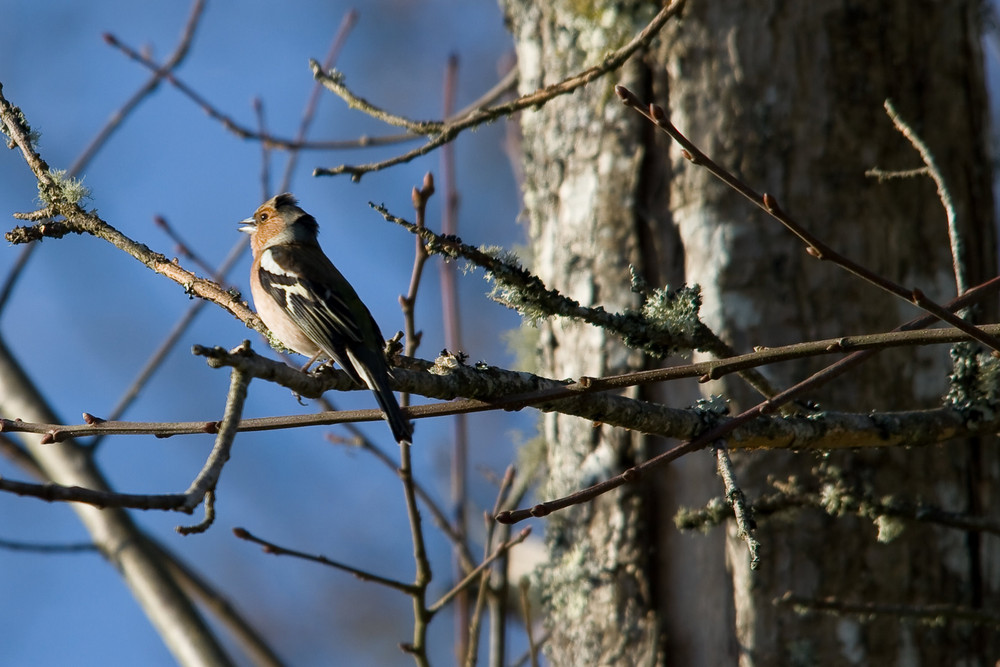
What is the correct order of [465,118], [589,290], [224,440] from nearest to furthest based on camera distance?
[224,440], [465,118], [589,290]

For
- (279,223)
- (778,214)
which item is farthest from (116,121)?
(778,214)

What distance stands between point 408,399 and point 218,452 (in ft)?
5.99

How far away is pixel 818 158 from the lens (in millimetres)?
3984

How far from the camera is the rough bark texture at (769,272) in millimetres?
3734

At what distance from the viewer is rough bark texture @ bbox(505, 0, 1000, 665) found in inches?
147

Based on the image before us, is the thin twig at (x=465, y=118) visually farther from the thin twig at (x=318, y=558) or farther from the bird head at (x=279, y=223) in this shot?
the bird head at (x=279, y=223)

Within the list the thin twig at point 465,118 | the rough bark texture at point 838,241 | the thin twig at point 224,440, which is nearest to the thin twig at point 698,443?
the thin twig at point 224,440

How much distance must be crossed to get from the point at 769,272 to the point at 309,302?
1.80 m

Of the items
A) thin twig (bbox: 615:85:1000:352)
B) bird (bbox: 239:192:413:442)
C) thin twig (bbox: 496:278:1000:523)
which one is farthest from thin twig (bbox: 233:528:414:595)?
thin twig (bbox: 615:85:1000:352)

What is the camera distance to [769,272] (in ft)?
12.8

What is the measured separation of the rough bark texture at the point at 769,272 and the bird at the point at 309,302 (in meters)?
0.97

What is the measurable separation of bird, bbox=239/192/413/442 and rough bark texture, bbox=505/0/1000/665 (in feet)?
3.20

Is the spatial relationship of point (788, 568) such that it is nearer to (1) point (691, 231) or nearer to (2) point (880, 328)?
(2) point (880, 328)

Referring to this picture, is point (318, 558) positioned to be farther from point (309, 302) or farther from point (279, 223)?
point (279, 223)
